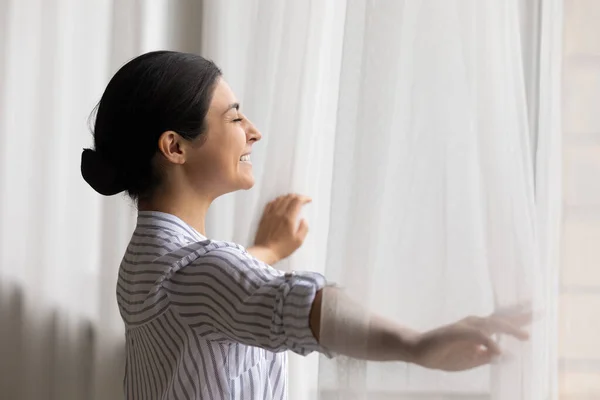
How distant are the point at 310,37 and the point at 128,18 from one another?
51cm

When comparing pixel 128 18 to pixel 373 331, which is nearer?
Result: pixel 373 331

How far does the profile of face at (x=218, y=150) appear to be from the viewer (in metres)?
1.09

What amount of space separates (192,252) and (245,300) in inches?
5.0

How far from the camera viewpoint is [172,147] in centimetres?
108

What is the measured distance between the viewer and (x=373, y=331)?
0.80m

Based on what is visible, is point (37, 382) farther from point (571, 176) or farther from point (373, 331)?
point (571, 176)

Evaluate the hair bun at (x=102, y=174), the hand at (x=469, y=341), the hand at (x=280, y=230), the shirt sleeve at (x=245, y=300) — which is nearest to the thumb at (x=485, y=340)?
the hand at (x=469, y=341)

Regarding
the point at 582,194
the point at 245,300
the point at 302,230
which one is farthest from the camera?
the point at 302,230

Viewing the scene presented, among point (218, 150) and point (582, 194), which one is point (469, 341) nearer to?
point (582, 194)

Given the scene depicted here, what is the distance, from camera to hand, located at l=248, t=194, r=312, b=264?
1114mm

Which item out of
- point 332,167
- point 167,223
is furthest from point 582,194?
point 167,223

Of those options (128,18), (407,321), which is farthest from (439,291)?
(128,18)

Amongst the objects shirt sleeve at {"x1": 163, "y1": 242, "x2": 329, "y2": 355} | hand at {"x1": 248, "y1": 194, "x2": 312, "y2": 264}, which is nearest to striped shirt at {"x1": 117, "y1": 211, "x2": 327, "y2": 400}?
shirt sleeve at {"x1": 163, "y1": 242, "x2": 329, "y2": 355}

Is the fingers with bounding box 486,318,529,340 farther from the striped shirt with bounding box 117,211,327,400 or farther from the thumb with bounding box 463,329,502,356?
the striped shirt with bounding box 117,211,327,400
